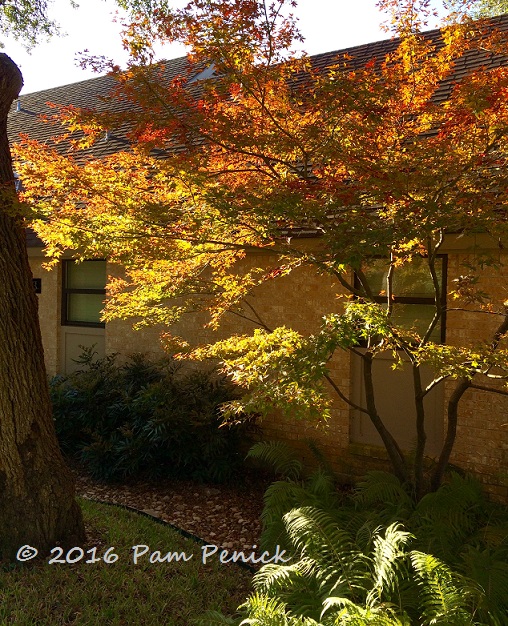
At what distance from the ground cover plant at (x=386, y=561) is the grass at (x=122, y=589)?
366 mm

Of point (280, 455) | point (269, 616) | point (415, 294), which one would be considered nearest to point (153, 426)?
point (280, 455)

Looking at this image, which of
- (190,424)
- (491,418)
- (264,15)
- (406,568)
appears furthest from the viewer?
(190,424)

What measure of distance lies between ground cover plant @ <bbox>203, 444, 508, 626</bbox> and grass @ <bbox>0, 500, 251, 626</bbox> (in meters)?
0.37

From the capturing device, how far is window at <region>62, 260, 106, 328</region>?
10.1 meters

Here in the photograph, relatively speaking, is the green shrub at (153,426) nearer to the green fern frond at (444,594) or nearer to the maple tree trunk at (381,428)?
the maple tree trunk at (381,428)

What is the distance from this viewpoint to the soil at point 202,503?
19.7ft

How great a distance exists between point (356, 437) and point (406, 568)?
3.24 m

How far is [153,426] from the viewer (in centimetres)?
Result: 718

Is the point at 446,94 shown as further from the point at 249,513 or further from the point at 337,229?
the point at 249,513

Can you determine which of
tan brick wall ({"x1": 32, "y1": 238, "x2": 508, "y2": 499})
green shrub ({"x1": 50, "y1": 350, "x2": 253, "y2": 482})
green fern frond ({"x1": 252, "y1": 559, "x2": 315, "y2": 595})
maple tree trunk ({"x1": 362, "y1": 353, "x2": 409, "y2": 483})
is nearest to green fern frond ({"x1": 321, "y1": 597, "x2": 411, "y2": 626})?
green fern frond ({"x1": 252, "y1": 559, "x2": 315, "y2": 595})

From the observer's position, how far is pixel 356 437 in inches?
285

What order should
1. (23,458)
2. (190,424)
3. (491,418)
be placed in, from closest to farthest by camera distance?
(23,458), (491,418), (190,424)

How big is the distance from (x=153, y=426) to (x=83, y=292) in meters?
3.85

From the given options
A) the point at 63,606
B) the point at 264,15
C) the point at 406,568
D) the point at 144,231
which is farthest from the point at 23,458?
the point at 264,15
